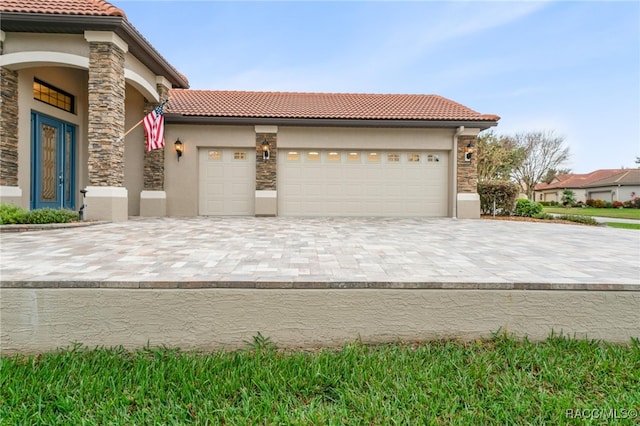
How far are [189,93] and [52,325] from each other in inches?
489

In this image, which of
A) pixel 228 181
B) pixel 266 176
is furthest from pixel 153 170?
pixel 266 176

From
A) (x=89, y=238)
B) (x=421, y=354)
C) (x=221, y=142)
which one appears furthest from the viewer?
(x=221, y=142)

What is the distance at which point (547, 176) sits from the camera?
39.2 meters

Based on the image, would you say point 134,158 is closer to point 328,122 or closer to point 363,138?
point 328,122

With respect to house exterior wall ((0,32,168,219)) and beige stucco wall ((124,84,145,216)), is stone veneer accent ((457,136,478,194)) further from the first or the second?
beige stucco wall ((124,84,145,216))

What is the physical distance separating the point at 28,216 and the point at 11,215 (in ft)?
0.88

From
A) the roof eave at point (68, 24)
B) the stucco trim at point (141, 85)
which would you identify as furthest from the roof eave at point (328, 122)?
the roof eave at point (68, 24)

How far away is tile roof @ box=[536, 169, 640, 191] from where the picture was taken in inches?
1320

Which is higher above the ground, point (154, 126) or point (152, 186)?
point (154, 126)

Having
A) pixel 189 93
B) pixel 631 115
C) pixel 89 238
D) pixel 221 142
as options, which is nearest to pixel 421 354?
pixel 89 238

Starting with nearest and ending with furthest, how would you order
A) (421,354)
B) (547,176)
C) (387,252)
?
(421,354) < (387,252) < (547,176)

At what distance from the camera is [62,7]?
7.41 meters

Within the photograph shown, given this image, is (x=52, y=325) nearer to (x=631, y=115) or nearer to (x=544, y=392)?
(x=544, y=392)

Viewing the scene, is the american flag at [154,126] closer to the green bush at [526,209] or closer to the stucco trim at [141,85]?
the stucco trim at [141,85]
